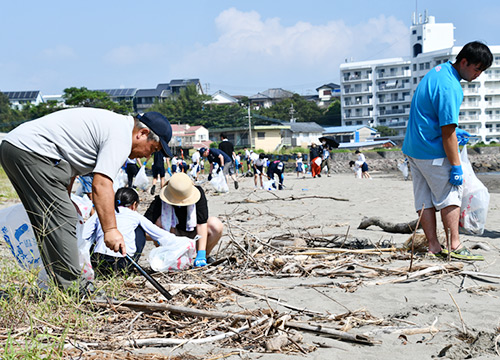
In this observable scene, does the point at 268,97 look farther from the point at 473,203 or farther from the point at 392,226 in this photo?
the point at 473,203

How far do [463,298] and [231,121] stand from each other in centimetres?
7738

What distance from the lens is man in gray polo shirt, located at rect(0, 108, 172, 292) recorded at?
3.26 m

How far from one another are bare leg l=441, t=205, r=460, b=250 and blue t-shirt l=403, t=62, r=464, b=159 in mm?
477

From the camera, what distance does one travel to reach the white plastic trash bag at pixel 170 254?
4.26m

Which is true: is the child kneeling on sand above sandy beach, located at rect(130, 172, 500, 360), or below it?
above

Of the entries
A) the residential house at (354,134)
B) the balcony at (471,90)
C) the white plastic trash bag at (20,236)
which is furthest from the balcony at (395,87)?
the white plastic trash bag at (20,236)

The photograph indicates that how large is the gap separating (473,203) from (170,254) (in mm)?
2858

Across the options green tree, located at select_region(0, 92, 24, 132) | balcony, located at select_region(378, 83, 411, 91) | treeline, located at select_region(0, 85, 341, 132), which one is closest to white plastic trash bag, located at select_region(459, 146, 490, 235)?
treeline, located at select_region(0, 85, 341, 132)

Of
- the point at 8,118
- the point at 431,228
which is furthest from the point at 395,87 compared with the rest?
the point at 431,228

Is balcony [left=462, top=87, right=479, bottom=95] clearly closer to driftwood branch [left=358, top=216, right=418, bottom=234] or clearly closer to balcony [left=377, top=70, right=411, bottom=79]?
balcony [left=377, top=70, right=411, bottom=79]

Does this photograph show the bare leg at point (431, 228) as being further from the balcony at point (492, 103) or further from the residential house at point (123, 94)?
the residential house at point (123, 94)

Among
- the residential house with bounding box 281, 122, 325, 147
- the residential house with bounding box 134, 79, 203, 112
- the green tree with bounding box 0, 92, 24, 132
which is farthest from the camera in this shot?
the residential house with bounding box 134, 79, 203, 112

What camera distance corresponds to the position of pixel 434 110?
4.58 m

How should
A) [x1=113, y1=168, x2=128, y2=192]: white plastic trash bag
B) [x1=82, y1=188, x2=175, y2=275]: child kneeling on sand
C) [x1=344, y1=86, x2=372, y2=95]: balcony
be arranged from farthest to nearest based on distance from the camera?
[x1=344, y1=86, x2=372, y2=95]: balcony < [x1=113, y1=168, x2=128, y2=192]: white plastic trash bag < [x1=82, y1=188, x2=175, y2=275]: child kneeling on sand
